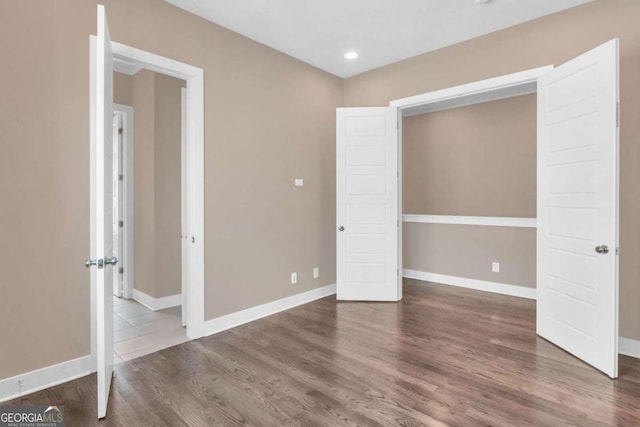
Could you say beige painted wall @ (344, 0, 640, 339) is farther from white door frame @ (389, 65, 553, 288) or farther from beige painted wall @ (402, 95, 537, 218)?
beige painted wall @ (402, 95, 537, 218)

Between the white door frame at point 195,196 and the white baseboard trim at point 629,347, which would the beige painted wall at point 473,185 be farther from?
the white door frame at point 195,196

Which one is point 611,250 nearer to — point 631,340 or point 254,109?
point 631,340

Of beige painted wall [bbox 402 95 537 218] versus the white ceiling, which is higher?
the white ceiling

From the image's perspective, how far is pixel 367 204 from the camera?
13.8ft

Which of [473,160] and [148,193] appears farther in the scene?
[473,160]

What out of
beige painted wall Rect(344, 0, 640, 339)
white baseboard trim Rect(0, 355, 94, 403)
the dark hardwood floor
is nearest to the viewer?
the dark hardwood floor

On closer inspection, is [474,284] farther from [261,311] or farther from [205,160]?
[205,160]

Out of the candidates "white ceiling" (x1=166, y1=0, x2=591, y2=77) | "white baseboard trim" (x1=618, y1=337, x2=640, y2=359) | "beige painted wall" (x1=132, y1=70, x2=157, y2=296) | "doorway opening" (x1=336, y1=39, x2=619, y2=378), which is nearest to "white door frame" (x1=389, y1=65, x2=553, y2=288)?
"doorway opening" (x1=336, y1=39, x2=619, y2=378)

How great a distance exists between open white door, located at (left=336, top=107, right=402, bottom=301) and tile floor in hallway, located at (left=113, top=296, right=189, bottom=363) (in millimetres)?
1944

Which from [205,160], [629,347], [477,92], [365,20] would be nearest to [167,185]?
[205,160]

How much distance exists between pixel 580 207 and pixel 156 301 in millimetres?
4318

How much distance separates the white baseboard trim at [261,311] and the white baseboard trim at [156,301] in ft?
3.76

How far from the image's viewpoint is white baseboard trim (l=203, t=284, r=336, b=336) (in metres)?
3.29

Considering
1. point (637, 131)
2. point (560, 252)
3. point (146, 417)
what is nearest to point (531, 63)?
point (637, 131)
